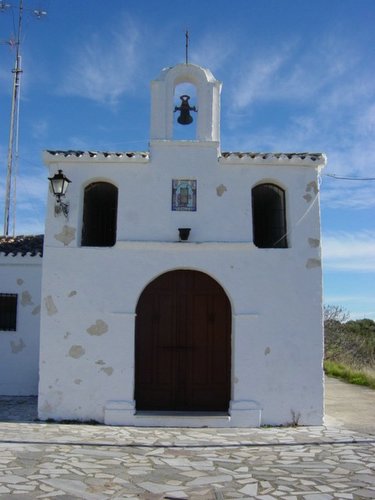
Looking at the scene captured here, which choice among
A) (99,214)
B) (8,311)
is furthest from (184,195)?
(8,311)

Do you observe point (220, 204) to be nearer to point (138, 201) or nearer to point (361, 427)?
point (138, 201)

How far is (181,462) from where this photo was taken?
666 cm

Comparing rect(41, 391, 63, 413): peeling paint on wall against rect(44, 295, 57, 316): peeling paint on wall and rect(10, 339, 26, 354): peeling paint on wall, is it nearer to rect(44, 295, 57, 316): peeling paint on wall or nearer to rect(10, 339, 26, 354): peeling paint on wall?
rect(44, 295, 57, 316): peeling paint on wall

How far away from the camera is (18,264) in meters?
11.9

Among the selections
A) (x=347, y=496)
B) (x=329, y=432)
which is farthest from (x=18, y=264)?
(x=347, y=496)

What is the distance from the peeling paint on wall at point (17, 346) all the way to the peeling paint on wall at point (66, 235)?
336 cm

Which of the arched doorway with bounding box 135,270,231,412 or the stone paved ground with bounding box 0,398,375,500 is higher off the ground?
the arched doorway with bounding box 135,270,231,412

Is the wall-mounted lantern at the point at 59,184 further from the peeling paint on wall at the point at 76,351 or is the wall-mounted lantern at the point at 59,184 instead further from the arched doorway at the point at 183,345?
the peeling paint on wall at the point at 76,351

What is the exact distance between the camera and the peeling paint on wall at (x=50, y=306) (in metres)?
9.20

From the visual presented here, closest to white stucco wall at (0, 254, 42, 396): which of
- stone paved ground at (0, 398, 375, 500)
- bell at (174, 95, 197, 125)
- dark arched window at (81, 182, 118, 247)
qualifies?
dark arched window at (81, 182, 118, 247)

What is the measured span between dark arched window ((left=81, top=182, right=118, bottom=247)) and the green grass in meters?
7.72

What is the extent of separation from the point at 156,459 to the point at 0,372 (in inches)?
234

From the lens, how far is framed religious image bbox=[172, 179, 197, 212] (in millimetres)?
9477

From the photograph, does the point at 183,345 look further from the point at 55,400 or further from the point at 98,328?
the point at 55,400
